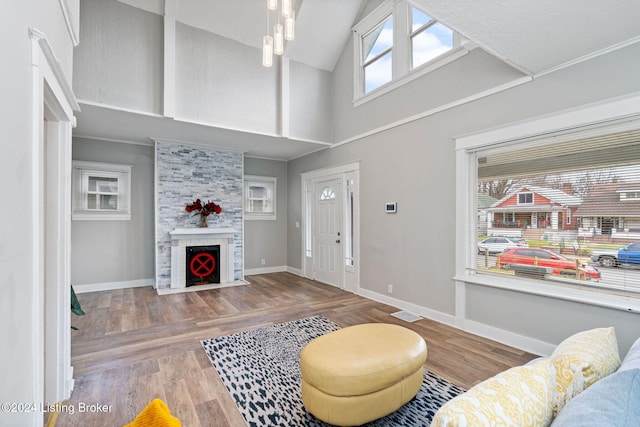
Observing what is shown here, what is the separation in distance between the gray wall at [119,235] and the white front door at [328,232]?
10.3 ft

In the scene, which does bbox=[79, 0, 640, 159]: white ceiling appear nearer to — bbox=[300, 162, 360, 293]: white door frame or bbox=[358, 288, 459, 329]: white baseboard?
bbox=[300, 162, 360, 293]: white door frame

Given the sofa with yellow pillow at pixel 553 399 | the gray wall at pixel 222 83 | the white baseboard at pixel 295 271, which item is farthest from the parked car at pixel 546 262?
the white baseboard at pixel 295 271

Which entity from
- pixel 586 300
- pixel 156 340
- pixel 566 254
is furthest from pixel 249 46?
pixel 586 300

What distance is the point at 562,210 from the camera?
2842 millimetres

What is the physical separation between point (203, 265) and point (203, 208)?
1.07 m

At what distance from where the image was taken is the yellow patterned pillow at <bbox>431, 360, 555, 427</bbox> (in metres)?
0.78

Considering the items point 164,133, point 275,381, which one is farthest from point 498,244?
point 164,133

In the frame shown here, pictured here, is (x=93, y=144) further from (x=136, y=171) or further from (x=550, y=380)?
(x=550, y=380)

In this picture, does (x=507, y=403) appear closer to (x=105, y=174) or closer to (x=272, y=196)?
(x=105, y=174)

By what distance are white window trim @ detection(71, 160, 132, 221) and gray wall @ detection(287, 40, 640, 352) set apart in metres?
3.85

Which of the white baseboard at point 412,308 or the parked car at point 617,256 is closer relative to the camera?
the parked car at point 617,256

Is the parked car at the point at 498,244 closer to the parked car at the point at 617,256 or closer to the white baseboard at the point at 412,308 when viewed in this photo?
the parked car at the point at 617,256

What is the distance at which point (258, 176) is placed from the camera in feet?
22.4

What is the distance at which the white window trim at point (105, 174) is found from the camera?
16.6 ft
